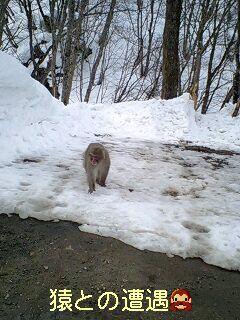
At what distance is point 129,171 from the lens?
20.8 ft

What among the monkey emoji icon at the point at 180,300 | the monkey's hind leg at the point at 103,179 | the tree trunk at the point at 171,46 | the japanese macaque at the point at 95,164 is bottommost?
the monkey emoji icon at the point at 180,300

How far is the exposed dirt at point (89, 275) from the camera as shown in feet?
9.60

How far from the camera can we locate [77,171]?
6.02 meters

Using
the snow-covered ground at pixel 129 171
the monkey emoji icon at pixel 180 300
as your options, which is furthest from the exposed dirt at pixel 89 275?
the snow-covered ground at pixel 129 171

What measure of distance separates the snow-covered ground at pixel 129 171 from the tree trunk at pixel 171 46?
3.61 ft

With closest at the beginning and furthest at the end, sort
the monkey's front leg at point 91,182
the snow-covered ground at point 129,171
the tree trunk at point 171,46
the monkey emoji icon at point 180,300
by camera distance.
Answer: the monkey emoji icon at point 180,300 → the snow-covered ground at point 129,171 → the monkey's front leg at point 91,182 → the tree trunk at point 171,46

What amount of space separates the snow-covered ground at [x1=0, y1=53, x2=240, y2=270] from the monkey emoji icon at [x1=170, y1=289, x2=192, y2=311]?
2.04ft

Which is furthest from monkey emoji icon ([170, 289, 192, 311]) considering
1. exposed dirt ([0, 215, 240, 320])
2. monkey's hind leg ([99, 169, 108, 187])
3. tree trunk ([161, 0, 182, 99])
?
tree trunk ([161, 0, 182, 99])

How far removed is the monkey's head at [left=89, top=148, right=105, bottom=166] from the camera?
197 inches

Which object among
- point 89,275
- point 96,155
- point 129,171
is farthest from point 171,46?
point 89,275

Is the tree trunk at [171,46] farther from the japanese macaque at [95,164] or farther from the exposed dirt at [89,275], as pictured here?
the exposed dirt at [89,275]

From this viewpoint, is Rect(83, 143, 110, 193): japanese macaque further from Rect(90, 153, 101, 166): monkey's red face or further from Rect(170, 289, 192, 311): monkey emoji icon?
Rect(170, 289, 192, 311): monkey emoji icon

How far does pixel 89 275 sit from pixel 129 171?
3158mm

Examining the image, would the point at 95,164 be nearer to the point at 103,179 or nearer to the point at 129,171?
the point at 103,179
